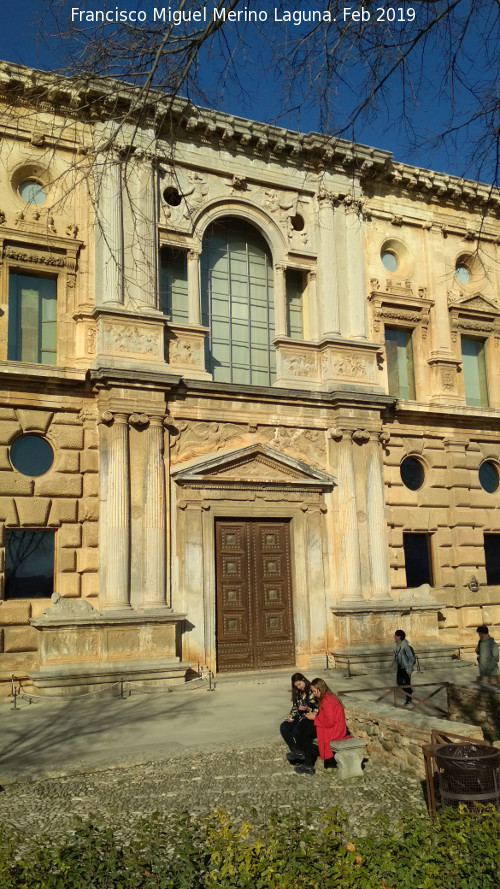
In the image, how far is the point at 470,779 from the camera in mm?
8016

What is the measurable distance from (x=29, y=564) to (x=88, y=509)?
5.45 ft

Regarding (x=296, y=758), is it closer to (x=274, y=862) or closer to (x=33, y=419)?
(x=274, y=862)

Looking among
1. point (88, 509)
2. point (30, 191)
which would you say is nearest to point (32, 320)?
point (30, 191)

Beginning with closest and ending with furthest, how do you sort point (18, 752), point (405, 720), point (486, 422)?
point (405, 720) → point (18, 752) → point (486, 422)

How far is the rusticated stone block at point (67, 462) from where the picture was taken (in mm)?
17281

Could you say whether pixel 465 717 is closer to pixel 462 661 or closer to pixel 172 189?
pixel 462 661

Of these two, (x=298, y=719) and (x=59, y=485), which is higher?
(x=59, y=485)

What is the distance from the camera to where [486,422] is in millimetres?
22969

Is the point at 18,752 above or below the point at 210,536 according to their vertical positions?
below

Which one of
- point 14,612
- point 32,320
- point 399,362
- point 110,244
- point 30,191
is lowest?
point 14,612

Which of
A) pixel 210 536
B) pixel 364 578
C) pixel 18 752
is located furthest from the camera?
pixel 364 578

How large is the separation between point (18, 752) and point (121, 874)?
6715mm

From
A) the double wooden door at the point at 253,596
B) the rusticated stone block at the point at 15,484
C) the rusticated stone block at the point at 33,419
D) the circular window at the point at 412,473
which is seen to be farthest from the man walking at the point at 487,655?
the rusticated stone block at the point at 33,419

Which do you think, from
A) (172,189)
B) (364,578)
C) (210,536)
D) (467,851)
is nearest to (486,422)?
(364,578)
